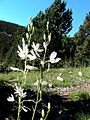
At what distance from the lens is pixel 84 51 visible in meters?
44.3

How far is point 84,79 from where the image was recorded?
18.3m

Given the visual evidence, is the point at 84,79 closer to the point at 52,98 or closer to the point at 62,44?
the point at 52,98

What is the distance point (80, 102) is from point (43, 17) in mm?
25337

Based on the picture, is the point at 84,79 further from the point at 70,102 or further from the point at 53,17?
the point at 53,17

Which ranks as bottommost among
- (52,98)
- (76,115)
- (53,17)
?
(76,115)

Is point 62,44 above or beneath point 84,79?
above

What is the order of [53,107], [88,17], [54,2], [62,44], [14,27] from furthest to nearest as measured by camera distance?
[14,27] < [88,17] < [54,2] < [62,44] < [53,107]

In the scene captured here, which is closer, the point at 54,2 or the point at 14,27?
the point at 54,2

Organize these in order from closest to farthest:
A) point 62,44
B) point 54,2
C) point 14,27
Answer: point 62,44
point 54,2
point 14,27

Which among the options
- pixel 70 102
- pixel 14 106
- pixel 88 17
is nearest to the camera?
pixel 14 106

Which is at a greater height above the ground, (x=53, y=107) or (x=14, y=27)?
(x=14, y=27)

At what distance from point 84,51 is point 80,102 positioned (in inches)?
1279

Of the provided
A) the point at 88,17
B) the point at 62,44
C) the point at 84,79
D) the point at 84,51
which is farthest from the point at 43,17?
the point at 84,79

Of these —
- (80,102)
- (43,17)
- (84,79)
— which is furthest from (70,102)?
(43,17)
